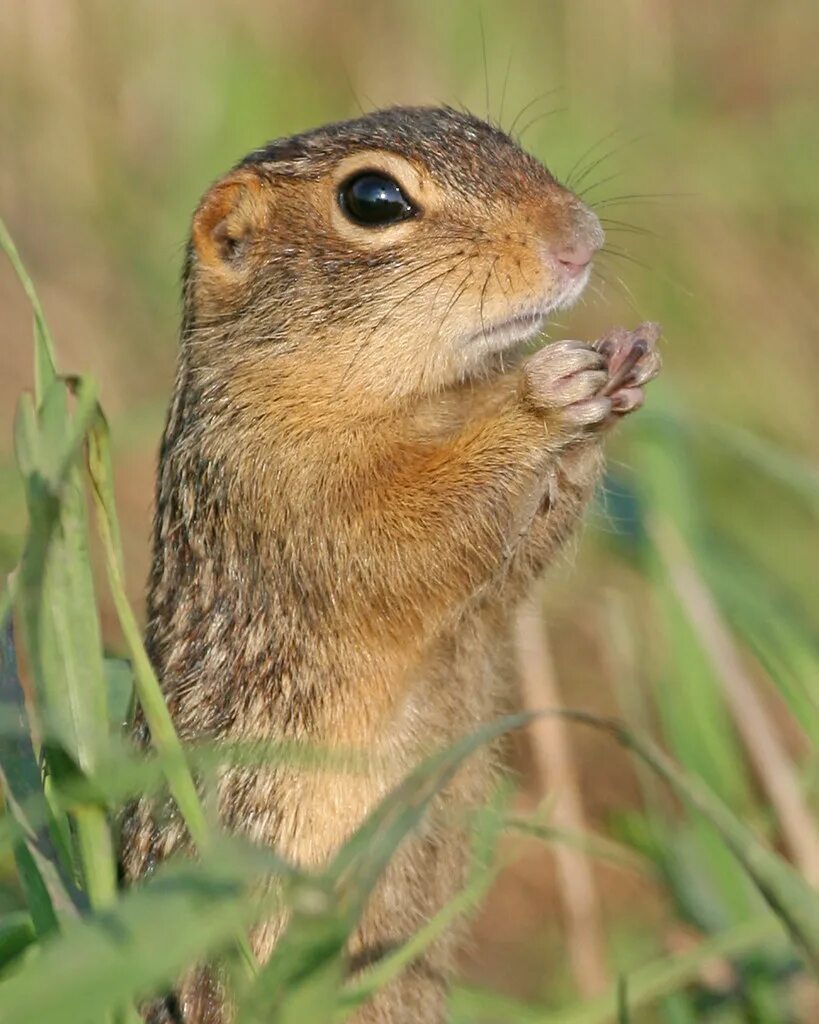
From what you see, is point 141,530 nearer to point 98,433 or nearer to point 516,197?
point 516,197

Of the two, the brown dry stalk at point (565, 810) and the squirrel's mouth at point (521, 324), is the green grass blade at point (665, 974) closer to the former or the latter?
the brown dry stalk at point (565, 810)

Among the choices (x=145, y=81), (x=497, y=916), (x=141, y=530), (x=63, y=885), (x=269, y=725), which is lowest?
(x=497, y=916)

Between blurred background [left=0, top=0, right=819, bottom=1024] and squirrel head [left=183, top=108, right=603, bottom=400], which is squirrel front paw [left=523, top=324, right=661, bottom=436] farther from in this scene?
blurred background [left=0, top=0, right=819, bottom=1024]

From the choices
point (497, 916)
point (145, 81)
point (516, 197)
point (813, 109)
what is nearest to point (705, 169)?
point (813, 109)

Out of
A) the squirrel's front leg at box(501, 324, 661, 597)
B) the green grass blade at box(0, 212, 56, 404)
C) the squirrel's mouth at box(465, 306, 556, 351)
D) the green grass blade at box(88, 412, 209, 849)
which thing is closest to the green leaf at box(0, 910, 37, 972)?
the green grass blade at box(88, 412, 209, 849)

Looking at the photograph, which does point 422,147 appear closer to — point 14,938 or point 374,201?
point 374,201
